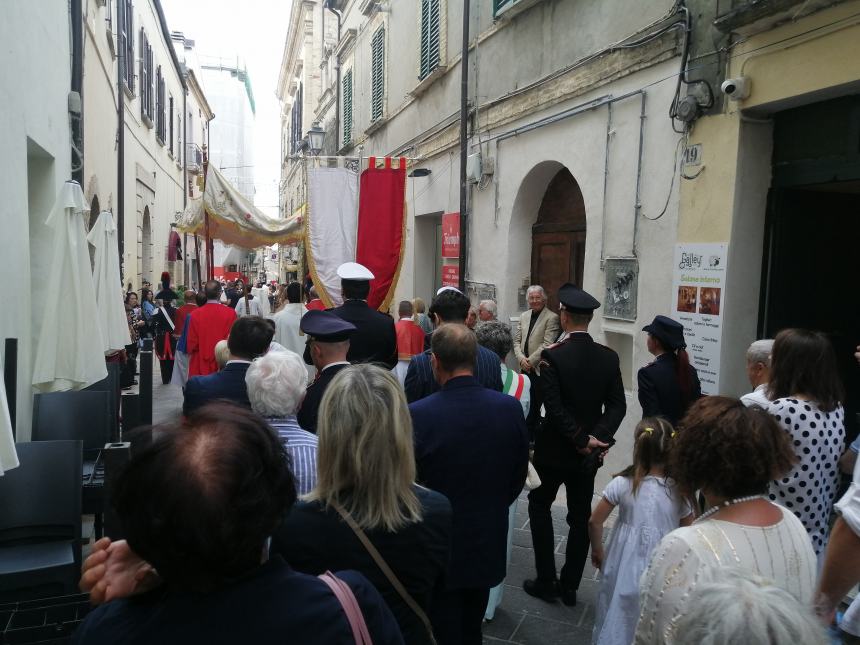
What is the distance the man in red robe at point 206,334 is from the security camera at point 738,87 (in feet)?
17.1

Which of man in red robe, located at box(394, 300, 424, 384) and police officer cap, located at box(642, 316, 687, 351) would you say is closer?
police officer cap, located at box(642, 316, 687, 351)

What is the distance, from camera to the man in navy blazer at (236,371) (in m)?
3.57

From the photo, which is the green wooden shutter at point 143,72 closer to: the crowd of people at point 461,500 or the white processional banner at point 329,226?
the white processional banner at point 329,226

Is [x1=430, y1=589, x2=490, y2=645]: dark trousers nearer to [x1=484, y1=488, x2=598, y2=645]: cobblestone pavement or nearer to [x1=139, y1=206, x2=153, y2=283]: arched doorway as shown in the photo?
[x1=484, y1=488, x2=598, y2=645]: cobblestone pavement

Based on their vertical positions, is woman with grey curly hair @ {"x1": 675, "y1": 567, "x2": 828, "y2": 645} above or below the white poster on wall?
below

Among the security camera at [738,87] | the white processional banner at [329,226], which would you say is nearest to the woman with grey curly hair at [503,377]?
the security camera at [738,87]

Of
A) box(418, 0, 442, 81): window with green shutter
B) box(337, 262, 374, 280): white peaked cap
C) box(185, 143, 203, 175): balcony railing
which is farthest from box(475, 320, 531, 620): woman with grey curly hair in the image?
box(185, 143, 203, 175): balcony railing

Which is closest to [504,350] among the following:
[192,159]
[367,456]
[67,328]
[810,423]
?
[810,423]

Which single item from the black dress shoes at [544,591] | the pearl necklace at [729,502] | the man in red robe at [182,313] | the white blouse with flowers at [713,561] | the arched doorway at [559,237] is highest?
the arched doorway at [559,237]

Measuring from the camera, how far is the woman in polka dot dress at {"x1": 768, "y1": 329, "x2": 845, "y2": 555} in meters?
2.93

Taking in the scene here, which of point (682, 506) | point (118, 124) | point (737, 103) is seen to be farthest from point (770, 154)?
point (118, 124)

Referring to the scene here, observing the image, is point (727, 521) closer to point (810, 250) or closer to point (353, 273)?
point (353, 273)

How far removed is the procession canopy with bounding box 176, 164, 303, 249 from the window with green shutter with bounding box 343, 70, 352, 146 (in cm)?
594

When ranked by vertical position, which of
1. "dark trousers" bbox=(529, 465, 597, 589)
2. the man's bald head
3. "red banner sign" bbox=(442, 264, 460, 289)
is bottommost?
"dark trousers" bbox=(529, 465, 597, 589)
